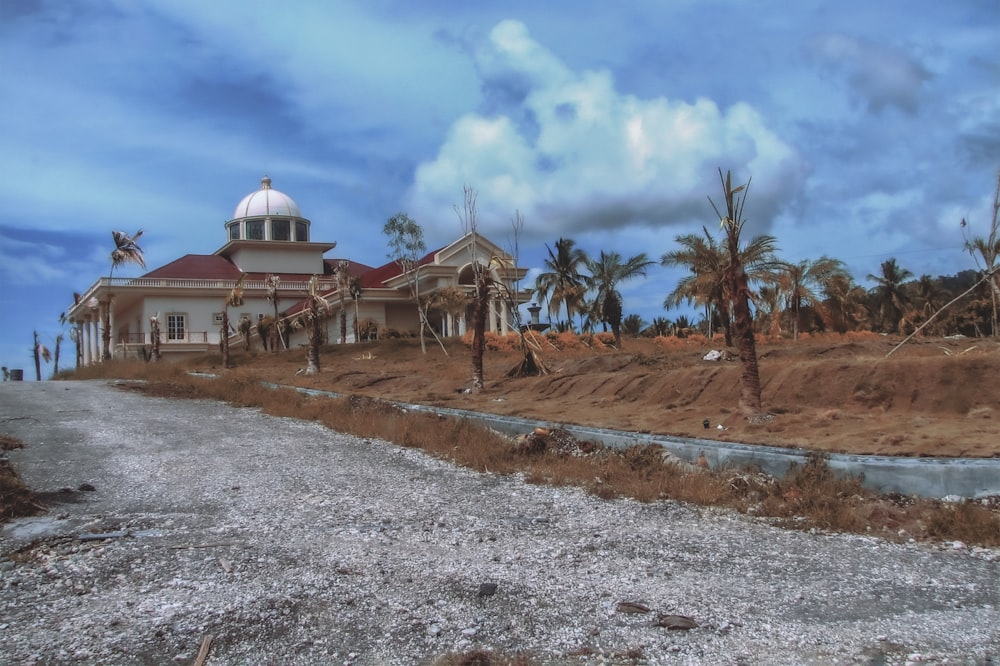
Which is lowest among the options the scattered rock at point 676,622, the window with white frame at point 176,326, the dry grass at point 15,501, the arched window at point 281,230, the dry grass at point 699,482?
the scattered rock at point 676,622

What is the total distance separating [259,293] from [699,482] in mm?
44951

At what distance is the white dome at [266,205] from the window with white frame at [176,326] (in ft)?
35.7

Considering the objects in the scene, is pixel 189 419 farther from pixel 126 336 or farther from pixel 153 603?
pixel 126 336

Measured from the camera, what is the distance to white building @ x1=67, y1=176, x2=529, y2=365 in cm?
4497

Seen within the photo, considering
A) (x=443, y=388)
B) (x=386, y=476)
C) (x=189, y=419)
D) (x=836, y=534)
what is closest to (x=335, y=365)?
(x=443, y=388)

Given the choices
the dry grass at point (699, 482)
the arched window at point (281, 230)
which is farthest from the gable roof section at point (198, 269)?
the dry grass at point (699, 482)

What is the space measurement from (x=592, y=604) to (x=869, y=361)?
34.4ft

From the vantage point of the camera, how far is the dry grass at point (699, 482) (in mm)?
7824

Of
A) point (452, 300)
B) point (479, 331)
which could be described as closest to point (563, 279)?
point (452, 300)

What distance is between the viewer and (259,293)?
50.8 m

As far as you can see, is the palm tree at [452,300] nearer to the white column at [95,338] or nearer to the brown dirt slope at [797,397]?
the brown dirt slope at [797,397]

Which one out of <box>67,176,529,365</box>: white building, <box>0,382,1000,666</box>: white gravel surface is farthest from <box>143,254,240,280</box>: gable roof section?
<box>0,382,1000,666</box>: white gravel surface

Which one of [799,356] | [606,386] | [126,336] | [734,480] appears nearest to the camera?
[734,480]

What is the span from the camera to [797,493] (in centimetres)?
887
